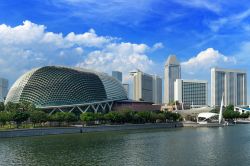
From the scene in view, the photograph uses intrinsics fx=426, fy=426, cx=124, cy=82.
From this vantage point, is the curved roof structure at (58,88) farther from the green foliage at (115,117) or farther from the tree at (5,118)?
the tree at (5,118)

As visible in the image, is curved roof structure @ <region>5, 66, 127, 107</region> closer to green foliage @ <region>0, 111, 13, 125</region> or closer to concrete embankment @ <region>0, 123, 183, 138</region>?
concrete embankment @ <region>0, 123, 183, 138</region>

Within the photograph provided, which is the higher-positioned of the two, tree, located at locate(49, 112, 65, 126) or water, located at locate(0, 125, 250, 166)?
tree, located at locate(49, 112, 65, 126)

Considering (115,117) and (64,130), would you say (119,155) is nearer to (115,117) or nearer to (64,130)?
(64,130)

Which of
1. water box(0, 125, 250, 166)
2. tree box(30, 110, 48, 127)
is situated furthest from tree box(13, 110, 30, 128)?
water box(0, 125, 250, 166)

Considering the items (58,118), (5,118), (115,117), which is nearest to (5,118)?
(5,118)

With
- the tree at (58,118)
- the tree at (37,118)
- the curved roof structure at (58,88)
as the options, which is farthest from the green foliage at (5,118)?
the curved roof structure at (58,88)

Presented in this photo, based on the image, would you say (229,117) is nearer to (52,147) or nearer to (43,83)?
(43,83)

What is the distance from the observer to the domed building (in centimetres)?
12962

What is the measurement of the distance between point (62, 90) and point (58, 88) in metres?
1.39

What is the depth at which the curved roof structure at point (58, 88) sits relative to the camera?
130250mm

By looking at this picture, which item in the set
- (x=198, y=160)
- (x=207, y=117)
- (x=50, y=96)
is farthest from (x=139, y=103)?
(x=198, y=160)

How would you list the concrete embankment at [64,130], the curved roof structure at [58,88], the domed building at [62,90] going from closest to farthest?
the concrete embankment at [64,130] < the domed building at [62,90] < the curved roof structure at [58,88]

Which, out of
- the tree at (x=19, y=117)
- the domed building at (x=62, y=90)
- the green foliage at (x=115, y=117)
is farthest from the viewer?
the domed building at (x=62, y=90)

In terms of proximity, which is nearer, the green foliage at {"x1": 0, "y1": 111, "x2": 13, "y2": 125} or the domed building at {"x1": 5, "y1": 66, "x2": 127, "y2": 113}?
the green foliage at {"x1": 0, "y1": 111, "x2": 13, "y2": 125}
